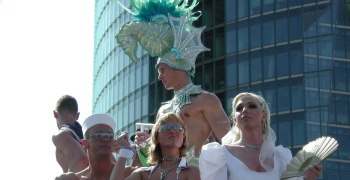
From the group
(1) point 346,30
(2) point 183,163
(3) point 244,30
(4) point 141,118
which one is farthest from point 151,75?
(2) point 183,163

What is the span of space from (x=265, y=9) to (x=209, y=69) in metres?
4.18

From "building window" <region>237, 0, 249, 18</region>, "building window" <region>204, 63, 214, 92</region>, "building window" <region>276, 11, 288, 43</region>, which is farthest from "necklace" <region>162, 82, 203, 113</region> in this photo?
"building window" <region>204, 63, 214, 92</region>

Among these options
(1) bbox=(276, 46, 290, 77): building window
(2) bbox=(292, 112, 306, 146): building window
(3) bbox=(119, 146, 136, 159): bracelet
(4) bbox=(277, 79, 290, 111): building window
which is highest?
(1) bbox=(276, 46, 290, 77): building window

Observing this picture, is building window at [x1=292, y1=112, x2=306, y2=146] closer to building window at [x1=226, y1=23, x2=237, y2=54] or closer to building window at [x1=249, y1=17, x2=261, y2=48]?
building window at [x1=249, y1=17, x2=261, y2=48]

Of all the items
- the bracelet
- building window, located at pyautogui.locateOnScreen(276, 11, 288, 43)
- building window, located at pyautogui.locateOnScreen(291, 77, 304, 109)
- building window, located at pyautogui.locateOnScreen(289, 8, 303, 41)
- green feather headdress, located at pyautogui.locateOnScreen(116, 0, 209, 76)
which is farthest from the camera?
building window, located at pyautogui.locateOnScreen(276, 11, 288, 43)

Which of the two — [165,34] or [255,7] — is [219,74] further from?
[165,34]

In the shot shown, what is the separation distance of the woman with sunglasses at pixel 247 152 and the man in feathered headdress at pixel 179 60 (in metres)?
1.41

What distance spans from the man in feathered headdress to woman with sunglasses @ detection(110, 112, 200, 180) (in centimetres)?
106

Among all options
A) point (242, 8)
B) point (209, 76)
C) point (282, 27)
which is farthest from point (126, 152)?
point (209, 76)

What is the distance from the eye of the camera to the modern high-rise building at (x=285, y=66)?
146 feet

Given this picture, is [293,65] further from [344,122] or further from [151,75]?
[151,75]

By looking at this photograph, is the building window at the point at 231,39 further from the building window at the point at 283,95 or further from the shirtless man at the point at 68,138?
the shirtless man at the point at 68,138

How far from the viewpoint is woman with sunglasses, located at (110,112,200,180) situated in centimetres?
902

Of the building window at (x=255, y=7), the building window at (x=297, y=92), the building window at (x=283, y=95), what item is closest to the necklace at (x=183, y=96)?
the building window at (x=297, y=92)
